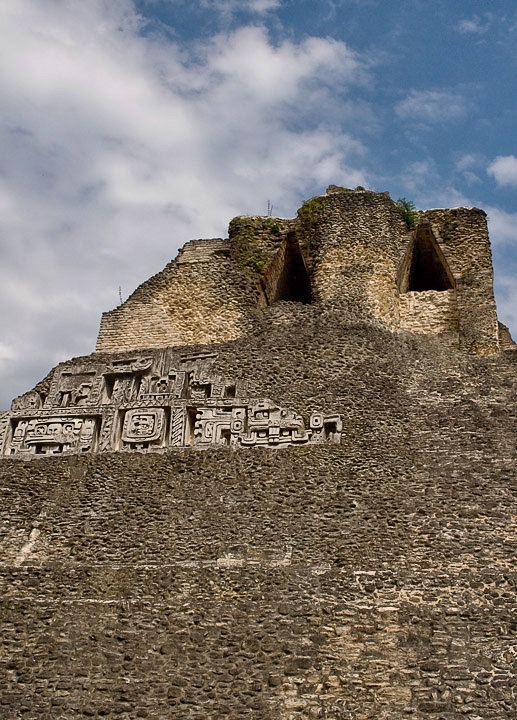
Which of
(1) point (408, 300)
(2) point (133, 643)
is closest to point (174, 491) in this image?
(2) point (133, 643)

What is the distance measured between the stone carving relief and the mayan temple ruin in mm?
37

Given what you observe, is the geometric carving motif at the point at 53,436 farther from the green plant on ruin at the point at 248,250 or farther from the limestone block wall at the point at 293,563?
the green plant on ruin at the point at 248,250

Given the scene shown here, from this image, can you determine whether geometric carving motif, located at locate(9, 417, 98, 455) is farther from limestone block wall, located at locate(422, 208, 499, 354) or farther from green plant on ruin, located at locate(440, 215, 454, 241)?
green plant on ruin, located at locate(440, 215, 454, 241)

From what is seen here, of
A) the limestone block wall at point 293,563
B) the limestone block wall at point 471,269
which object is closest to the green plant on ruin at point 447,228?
the limestone block wall at point 471,269

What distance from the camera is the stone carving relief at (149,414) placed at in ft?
39.2

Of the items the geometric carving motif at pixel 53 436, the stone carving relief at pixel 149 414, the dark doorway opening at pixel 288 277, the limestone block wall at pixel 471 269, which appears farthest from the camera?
the dark doorway opening at pixel 288 277

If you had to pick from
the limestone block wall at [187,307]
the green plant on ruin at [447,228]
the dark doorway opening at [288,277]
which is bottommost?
the limestone block wall at [187,307]

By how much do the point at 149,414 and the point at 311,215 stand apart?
5.53 metres

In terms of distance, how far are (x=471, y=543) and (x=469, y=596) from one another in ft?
2.48

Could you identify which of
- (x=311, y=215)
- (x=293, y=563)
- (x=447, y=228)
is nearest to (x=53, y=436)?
(x=293, y=563)

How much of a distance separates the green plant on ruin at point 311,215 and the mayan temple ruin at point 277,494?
1.2 inches

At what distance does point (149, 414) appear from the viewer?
494 inches

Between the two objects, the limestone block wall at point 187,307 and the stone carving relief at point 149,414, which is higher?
the limestone block wall at point 187,307

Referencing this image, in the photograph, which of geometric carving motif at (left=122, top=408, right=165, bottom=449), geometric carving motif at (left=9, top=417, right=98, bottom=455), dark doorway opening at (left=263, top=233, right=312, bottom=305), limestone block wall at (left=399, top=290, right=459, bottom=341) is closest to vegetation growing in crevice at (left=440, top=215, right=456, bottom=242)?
limestone block wall at (left=399, top=290, right=459, bottom=341)
